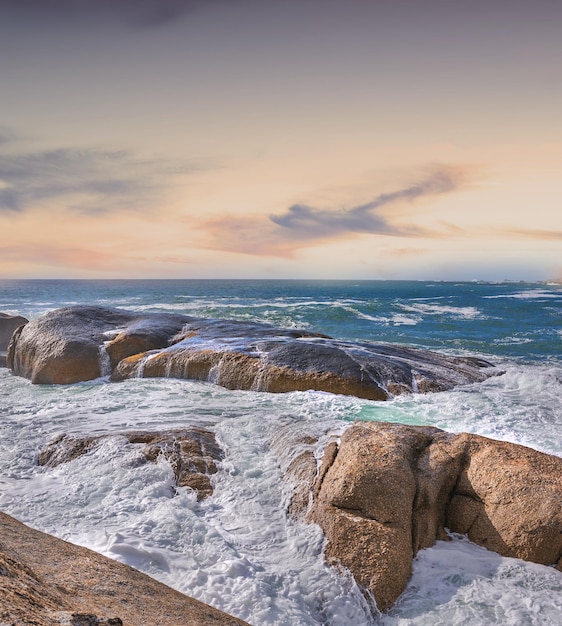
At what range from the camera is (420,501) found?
588 centimetres

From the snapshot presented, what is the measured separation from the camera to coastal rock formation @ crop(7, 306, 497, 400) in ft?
41.6

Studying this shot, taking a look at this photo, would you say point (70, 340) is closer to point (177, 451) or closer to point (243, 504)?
point (177, 451)

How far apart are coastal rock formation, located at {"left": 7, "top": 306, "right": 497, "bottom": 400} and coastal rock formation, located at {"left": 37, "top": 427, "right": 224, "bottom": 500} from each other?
4.57 m

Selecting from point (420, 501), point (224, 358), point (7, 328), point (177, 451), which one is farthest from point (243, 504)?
point (7, 328)

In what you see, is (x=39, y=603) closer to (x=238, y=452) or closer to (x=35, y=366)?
(x=238, y=452)

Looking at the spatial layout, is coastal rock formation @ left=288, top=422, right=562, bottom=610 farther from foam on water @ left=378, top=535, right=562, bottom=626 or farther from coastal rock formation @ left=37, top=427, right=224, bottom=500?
coastal rock formation @ left=37, top=427, right=224, bottom=500

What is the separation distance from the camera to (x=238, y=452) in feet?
26.0

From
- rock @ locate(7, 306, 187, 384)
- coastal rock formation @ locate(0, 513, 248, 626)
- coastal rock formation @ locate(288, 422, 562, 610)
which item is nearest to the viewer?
coastal rock formation @ locate(0, 513, 248, 626)

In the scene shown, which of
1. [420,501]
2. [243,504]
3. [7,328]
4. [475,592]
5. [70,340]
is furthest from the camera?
[7,328]

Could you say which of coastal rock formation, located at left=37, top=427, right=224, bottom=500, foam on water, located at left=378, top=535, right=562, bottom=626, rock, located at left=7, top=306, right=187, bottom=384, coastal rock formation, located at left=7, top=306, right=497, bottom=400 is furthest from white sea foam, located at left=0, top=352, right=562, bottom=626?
→ rock, located at left=7, top=306, right=187, bottom=384

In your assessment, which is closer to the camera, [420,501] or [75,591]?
[75,591]

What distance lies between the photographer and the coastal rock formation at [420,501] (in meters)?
5.21

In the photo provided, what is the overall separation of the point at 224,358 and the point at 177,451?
244 inches

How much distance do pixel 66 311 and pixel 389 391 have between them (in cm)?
1304
